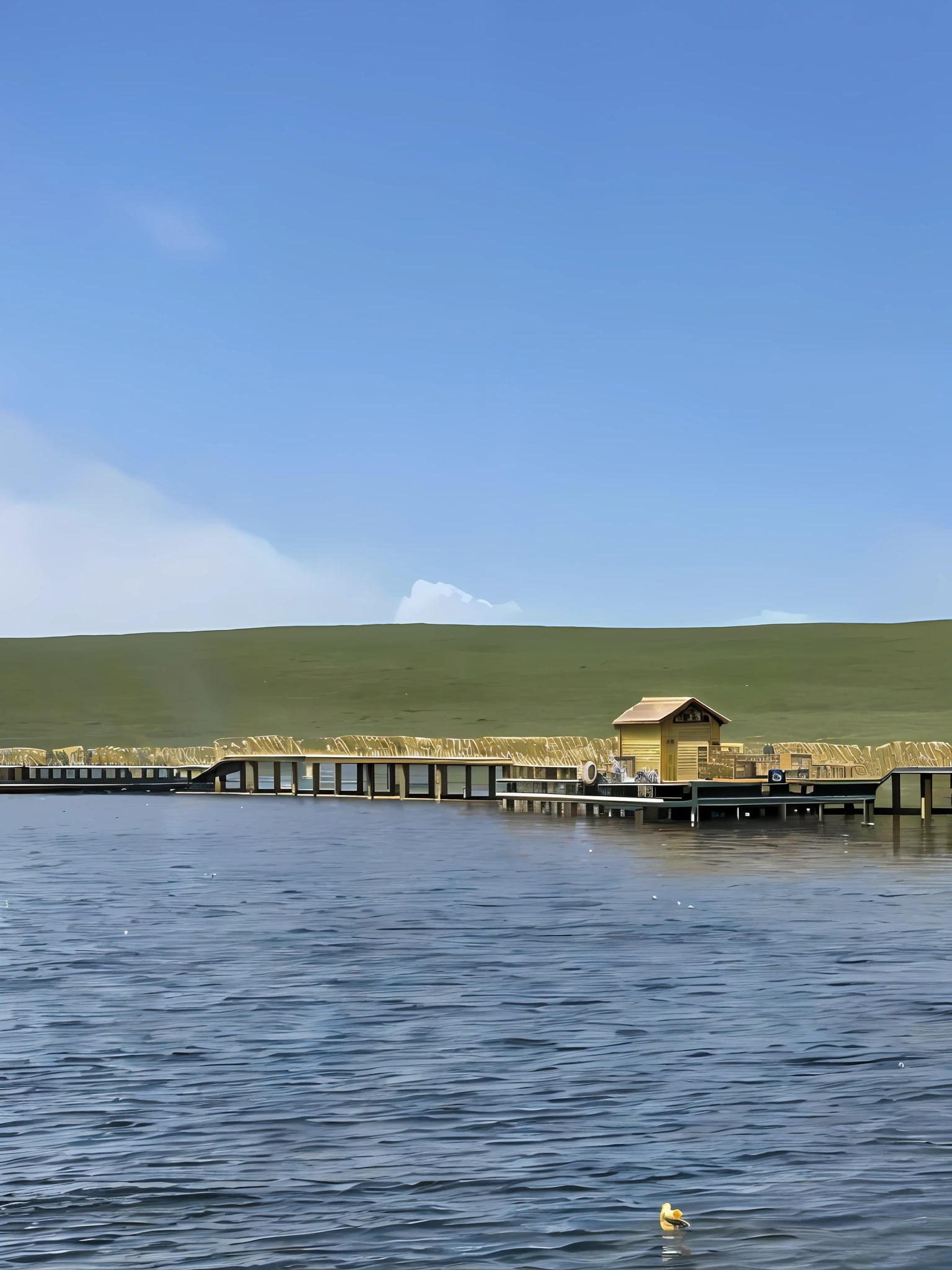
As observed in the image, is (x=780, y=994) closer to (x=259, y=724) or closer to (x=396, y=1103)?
(x=396, y=1103)

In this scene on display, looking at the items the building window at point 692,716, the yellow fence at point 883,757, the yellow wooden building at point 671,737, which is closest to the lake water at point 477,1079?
the yellow wooden building at point 671,737

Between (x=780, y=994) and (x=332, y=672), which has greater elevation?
(x=332, y=672)

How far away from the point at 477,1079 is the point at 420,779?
4237 inches

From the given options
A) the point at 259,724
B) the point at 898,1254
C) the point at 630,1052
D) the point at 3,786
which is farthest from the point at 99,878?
the point at 259,724

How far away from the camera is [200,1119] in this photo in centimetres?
1861

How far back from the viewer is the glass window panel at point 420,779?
110 m

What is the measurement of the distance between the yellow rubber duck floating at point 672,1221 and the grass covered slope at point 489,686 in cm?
11055

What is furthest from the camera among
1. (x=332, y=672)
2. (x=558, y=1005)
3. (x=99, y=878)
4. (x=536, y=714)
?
(x=332, y=672)

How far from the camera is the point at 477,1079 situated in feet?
66.7

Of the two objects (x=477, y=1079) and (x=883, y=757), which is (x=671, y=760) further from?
(x=477, y=1079)

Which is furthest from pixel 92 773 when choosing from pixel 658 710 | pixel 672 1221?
pixel 672 1221

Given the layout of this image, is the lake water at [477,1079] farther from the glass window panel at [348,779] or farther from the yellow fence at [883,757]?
the glass window panel at [348,779]

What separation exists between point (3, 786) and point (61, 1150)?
94.8 m

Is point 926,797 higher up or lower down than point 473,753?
lower down
